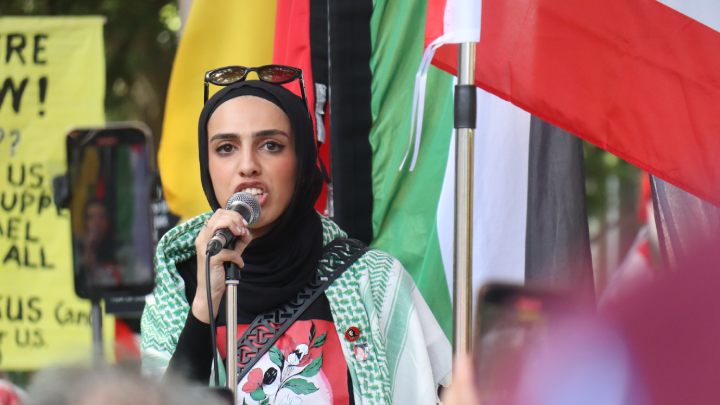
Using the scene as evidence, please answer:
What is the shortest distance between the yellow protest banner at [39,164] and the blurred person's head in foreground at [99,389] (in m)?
3.66

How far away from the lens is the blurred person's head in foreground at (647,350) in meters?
0.57

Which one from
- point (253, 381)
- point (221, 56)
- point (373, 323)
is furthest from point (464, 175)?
point (221, 56)

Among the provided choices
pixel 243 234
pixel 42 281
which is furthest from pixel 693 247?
pixel 42 281

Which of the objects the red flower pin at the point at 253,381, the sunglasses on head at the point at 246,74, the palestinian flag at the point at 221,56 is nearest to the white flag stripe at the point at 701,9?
the sunglasses on head at the point at 246,74

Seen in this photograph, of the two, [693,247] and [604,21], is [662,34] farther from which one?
[693,247]

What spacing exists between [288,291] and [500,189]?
1.05 m

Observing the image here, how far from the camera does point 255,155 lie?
243 cm

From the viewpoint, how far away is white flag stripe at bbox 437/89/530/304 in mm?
2967

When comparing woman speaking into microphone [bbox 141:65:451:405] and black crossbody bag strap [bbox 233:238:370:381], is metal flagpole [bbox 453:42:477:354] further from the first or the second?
black crossbody bag strap [bbox 233:238:370:381]

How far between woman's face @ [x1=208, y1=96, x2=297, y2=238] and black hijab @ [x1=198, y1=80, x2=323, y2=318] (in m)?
0.03

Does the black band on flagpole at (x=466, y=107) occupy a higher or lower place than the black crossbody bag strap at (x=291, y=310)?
higher

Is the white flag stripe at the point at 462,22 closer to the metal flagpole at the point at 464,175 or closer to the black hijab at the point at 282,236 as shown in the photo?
Result: the metal flagpole at the point at 464,175

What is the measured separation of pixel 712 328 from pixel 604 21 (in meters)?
2.01

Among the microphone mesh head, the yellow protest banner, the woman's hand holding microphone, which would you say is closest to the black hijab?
the woman's hand holding microphone
